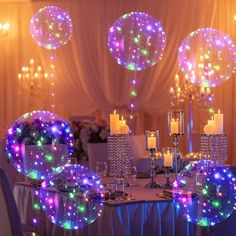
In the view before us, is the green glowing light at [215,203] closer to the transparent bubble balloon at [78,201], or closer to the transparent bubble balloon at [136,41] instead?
the transparent bubble balloon at [78,201]

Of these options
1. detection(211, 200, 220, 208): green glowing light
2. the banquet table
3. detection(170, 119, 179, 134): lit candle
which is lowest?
the banquet table

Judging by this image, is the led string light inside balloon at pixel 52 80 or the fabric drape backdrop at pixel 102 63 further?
the led string light inside balloon at pixel 52 80

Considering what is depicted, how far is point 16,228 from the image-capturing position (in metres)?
2.99

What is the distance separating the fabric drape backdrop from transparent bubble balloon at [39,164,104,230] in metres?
5.90

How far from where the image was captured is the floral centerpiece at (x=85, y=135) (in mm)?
6809

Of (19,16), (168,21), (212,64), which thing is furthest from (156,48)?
(19,16)

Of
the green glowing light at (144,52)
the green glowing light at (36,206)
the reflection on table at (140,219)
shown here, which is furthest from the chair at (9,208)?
the green glowing light at (144,52)

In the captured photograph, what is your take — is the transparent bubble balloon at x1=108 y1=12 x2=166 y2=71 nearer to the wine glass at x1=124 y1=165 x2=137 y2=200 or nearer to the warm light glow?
the wine glass at x1=124 y1=165 x2=137 y2=200

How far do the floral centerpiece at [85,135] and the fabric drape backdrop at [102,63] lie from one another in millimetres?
2597

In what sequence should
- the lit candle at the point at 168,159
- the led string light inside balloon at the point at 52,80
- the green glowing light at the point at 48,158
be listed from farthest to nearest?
the led string light inside balloon at the point at 52,80
the lit candle at the point at 168,159
the green glowing light at the point at 48,158

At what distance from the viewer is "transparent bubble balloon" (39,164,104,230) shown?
3.01 meters

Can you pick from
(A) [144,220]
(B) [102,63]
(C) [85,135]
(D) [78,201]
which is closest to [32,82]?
(B) [102,63]

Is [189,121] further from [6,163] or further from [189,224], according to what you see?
[189,224]

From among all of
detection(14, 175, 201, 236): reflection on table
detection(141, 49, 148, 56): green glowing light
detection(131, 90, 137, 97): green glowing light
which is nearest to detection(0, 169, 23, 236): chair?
detection(14, 175, 201, 236): reflection on table
